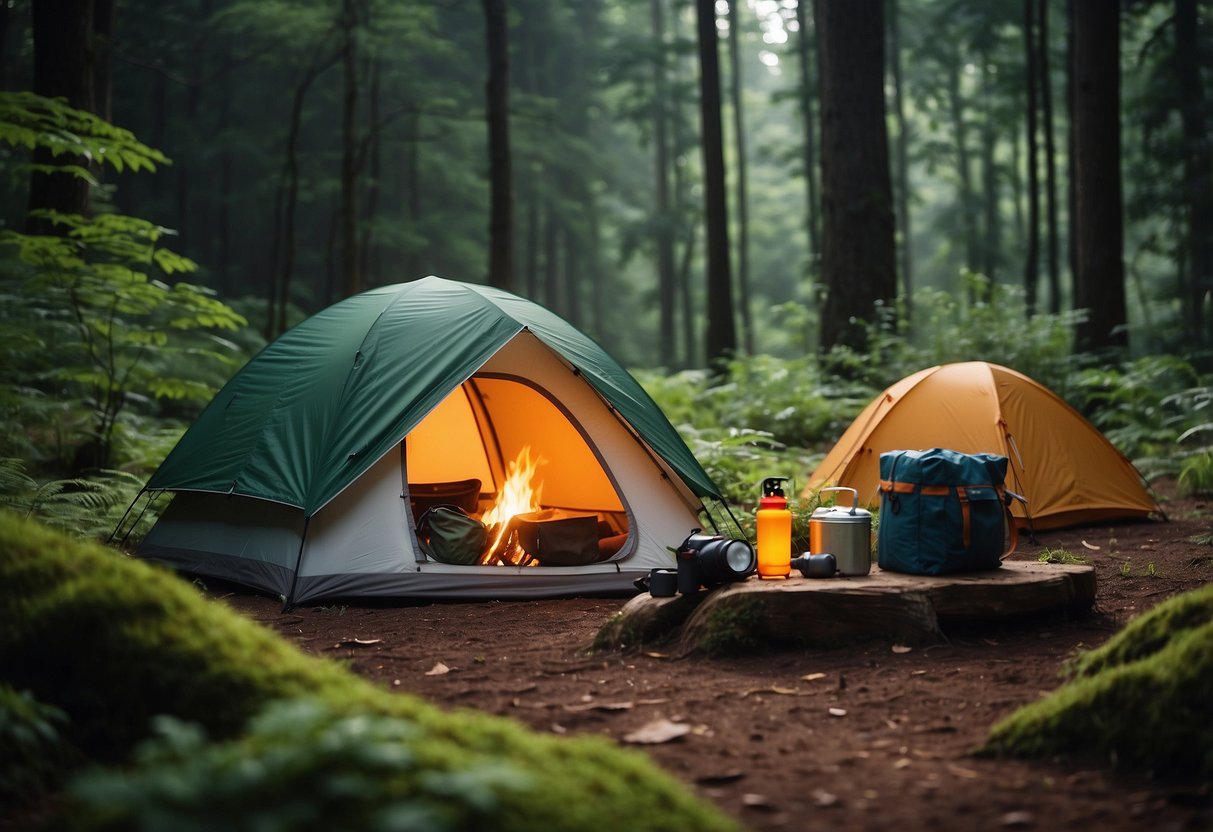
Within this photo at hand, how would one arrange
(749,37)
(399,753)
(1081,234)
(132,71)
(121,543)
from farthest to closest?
(749,37)
(132,71)
(1081,234)
(121,543)
(399,753)

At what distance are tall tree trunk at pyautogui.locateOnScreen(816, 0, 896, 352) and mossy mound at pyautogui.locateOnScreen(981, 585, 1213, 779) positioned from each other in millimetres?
8239

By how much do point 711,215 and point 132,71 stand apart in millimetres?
16298

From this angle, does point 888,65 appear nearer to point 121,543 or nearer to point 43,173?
point 43,173

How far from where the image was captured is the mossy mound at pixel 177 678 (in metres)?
2.34

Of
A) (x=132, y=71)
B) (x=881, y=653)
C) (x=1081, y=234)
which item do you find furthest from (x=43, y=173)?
(x=132, y=71)

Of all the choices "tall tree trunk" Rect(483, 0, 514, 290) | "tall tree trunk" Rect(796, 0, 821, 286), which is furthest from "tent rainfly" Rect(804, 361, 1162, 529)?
"tall tree trunk" Rect(796, 0, 821, 286)

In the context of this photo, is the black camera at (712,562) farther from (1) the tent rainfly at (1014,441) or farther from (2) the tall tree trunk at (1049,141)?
(2) the tall tree trunk at (1049,141)

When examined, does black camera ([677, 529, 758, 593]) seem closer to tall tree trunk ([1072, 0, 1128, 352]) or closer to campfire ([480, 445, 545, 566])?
campfire ([480, 445, 545, 566])

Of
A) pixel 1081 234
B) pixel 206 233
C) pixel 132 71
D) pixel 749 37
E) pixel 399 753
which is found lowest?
pixel 399 753

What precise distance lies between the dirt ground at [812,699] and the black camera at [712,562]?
1.21 feet

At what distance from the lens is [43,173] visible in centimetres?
858

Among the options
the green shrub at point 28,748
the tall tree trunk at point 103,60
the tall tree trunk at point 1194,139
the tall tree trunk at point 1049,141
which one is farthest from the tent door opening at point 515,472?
the tall tree trunk at point 1194,139

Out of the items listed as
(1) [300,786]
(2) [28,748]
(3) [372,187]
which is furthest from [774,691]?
(3) [372,187]

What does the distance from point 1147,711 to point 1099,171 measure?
32.1 ft
